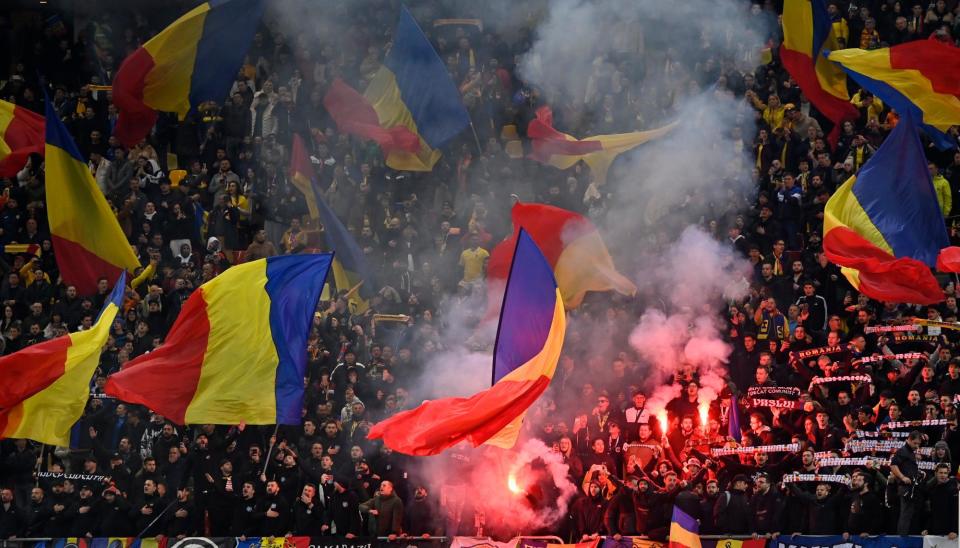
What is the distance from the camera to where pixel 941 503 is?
14445 mm

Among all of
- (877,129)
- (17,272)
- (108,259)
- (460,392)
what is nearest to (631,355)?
(460,392)

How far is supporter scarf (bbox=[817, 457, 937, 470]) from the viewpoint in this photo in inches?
581

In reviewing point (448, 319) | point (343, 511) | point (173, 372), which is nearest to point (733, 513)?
point (343, 511)

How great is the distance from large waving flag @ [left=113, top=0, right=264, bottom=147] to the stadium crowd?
1.86 m

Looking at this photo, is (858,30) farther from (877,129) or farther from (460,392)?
(460,392)

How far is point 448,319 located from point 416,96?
112 inches

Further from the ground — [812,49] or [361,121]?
[812,49]

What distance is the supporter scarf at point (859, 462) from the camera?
14758 mm

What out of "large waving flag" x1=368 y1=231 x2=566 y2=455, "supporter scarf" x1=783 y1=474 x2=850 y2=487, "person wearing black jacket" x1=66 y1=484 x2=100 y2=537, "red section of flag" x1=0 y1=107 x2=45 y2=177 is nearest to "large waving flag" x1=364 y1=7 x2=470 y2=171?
"red section of flag" x1=0 y1=107 x2=45 y2=177

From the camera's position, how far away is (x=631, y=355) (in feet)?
56.5

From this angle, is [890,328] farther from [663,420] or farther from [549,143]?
[549,143]

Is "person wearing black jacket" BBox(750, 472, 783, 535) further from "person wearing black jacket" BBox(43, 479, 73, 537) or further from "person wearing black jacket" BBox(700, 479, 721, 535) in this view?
"person wearing black jacket" BBox(43, 479, 73, 537)

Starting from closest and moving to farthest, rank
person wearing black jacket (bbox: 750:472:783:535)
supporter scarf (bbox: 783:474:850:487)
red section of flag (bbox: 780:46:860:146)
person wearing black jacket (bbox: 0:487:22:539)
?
person wearing black jacket (bbox: 750:472:783:535), supporter scarf (bbox: 783:474:850:487), person wearing black jacket (bbox: 0:487:22:539), red section of flag (bbox: 780:46:860:146)

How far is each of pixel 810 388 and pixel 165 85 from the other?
26.0 ft
